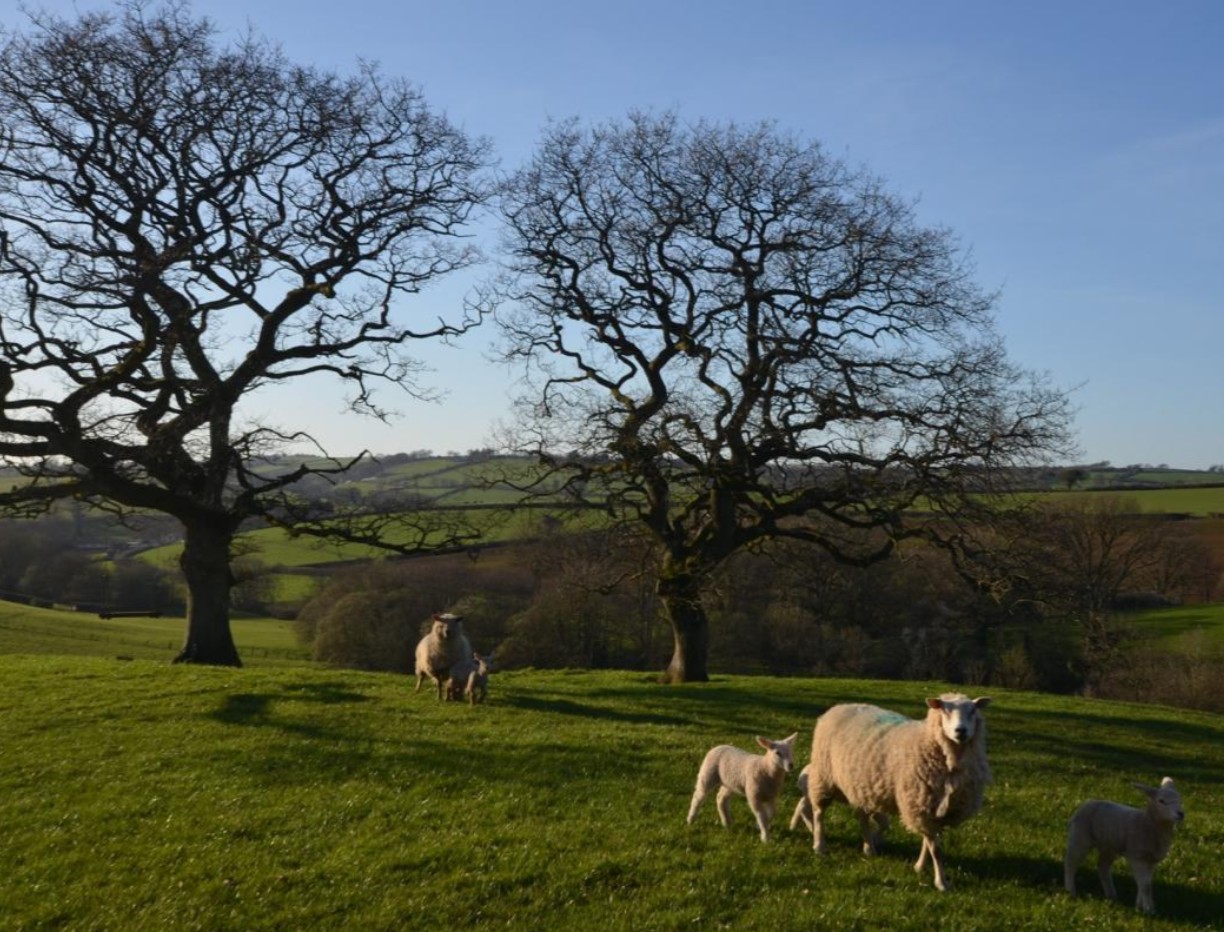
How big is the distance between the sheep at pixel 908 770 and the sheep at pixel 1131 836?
918 mm

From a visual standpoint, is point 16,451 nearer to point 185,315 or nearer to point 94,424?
point 94,424

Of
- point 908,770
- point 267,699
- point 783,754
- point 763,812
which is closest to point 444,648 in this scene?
point 267,699

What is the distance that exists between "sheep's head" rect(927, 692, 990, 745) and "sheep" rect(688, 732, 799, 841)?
5.99ft

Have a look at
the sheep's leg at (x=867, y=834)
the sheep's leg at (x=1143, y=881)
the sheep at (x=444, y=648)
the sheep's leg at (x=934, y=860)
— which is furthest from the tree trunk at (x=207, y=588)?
the sheep's leg at (x=1143, y=881)

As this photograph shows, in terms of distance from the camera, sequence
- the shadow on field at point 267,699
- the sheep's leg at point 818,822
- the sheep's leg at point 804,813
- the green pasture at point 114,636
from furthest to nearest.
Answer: the green pasture at point 114,636 → the shadow on field at point 267,699 → the sheep's leg at point 804,813 → the sheep's leg at point 818,822

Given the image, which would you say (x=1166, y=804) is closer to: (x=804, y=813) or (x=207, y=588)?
(x=804, y=813)

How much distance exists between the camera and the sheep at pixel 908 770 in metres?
8.88

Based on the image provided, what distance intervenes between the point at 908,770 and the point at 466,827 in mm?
5070

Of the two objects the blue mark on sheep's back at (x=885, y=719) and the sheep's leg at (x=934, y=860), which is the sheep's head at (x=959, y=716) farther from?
the sheep's leg at (x=934, y=860)

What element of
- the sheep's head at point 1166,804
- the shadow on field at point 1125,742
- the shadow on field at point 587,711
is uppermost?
the sheep's head at point 1166,804

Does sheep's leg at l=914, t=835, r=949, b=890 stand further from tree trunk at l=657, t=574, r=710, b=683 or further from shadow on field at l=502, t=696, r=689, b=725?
tree trunk at l=657, t=574, r=710, b=683

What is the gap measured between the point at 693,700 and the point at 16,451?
1747cm

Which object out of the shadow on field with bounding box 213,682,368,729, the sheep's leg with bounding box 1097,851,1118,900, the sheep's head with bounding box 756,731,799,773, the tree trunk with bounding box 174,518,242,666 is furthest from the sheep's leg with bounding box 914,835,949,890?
the tree trunk with bounding box 174,518,242,666

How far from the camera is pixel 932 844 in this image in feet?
29.8
